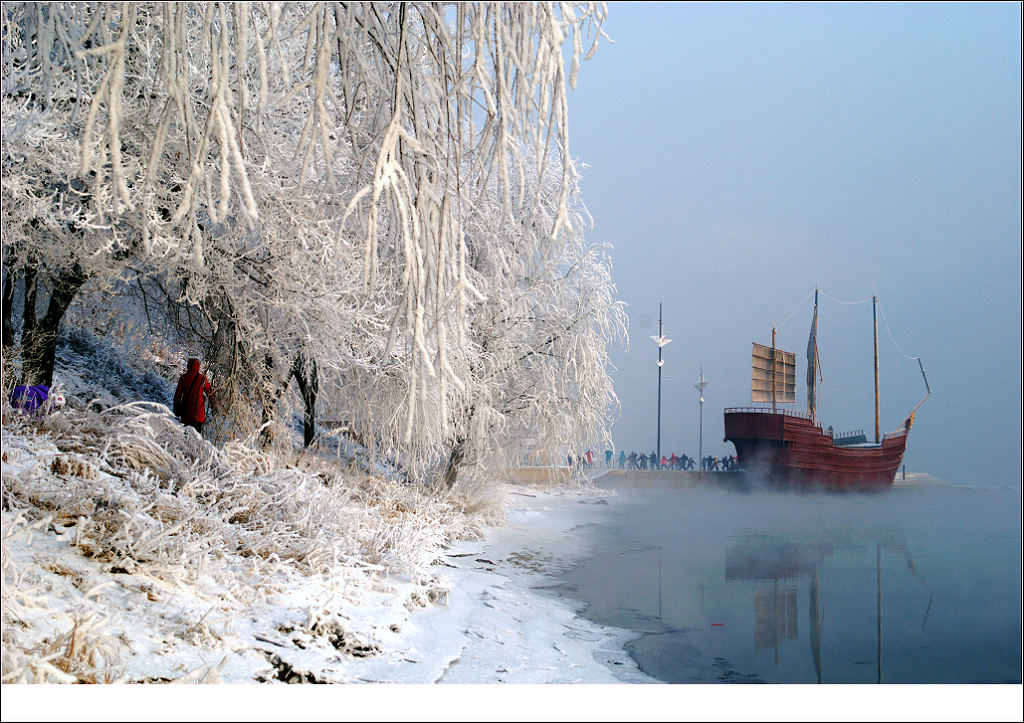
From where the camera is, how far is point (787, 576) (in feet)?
20.6

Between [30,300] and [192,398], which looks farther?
[192,398]

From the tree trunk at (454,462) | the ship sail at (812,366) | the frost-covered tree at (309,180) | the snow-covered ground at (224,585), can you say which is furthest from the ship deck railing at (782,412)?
the snow-covered ground at (224,585)

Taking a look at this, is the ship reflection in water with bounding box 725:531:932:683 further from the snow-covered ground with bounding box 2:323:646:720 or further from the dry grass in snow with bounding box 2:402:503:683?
the dry grass in snow with bounding box 2:402:503:683

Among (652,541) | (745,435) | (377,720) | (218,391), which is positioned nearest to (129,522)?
(377,720)

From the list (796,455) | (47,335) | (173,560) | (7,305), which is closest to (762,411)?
(796,455)

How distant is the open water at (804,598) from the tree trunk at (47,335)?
423 cm

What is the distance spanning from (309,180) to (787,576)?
5.18 meters

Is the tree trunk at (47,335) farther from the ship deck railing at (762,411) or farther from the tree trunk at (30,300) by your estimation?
the ship deck railing at (762,411)

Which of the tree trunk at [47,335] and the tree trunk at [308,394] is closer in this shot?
the tree trunk at [47,335]

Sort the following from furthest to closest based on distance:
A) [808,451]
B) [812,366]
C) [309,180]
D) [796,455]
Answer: [812,366]
[808,451]
[796,455]
[309,180]

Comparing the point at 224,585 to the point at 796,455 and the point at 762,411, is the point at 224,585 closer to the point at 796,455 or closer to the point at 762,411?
the point at 762,411

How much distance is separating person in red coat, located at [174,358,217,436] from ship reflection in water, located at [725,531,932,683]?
168 inches

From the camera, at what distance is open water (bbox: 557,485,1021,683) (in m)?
3.51

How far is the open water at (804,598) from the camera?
11.5 feet
